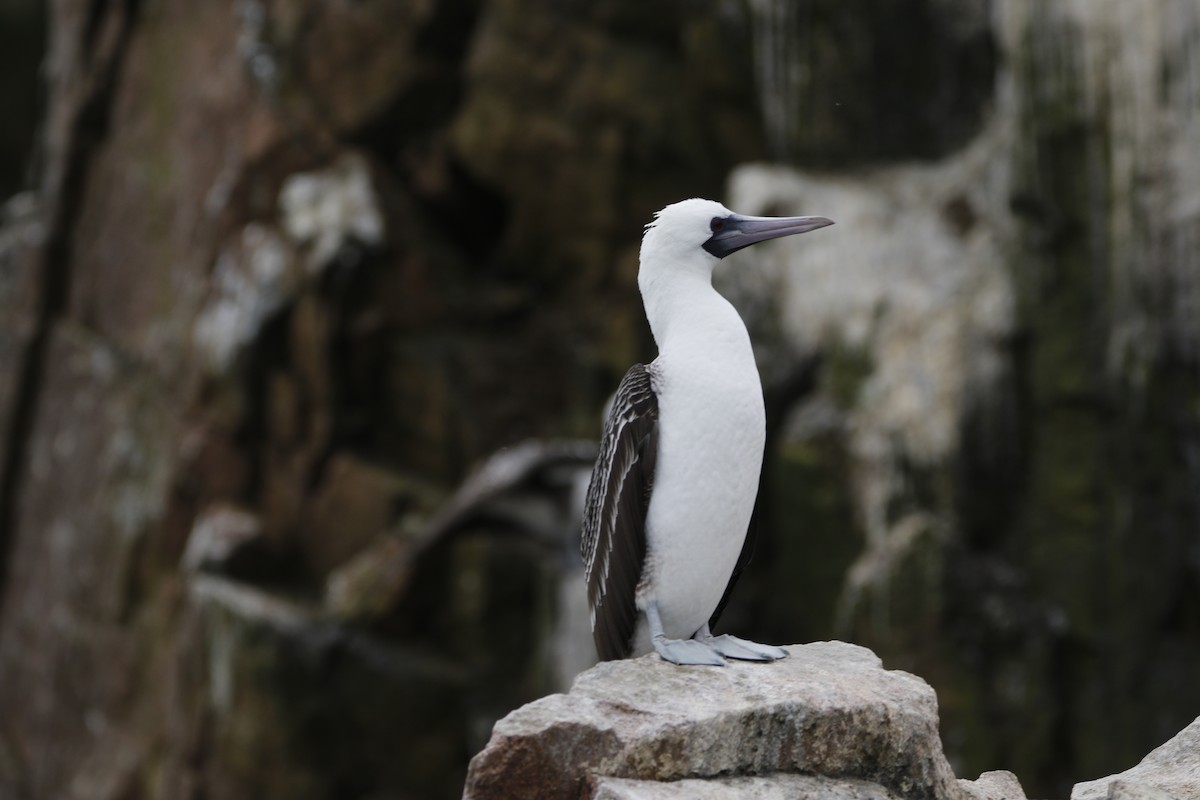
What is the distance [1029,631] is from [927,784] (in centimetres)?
588

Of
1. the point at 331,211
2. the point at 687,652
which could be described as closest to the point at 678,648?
the point at 687,652

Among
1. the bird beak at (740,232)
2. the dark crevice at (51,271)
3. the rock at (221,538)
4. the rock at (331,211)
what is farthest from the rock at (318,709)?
the bird beak at (740,232)

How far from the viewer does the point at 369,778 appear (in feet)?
39.8

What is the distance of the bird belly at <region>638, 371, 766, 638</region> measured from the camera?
4.61 meters

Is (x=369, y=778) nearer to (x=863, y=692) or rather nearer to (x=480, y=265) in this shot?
(x=480, y=265)

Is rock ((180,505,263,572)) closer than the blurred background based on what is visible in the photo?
No

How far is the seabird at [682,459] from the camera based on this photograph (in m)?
4.61

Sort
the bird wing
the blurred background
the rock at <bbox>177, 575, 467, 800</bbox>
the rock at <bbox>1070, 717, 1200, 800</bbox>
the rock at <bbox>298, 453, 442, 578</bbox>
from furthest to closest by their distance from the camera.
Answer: the rock at <bbox>298, 453, 442, 578</bbox> → the rock at <bbox>177, 575, 467, 800</bbox> → the blurred background → the bird wing → the rock at <bbox>1070, 717, 1200, 800</bbox>

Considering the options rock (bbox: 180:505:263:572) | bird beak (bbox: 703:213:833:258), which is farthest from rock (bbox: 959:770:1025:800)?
→ rock (bbox: 180:505:263:572)

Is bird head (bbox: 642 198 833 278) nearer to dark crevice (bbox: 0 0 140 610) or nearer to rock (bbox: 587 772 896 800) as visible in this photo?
rock (bbox: 587 772 896 800)

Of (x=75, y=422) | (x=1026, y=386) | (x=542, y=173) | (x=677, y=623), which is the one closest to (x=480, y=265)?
(x=542, y=173)

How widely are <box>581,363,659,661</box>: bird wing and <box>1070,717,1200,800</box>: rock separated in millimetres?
1508

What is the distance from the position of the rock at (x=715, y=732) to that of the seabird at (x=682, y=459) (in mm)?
209

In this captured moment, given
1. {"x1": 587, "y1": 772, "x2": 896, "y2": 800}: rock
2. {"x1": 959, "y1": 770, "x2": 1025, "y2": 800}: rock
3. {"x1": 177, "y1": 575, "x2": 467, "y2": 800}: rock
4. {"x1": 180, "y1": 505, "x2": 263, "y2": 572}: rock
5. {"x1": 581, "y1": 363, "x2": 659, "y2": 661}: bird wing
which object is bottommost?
{"x1": 177, "y1": 575, "x2": 467, "y2": 800}: rock
